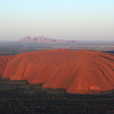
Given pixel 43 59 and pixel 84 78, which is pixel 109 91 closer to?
pixel 84 78

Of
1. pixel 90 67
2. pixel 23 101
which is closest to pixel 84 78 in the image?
pixel 90 67

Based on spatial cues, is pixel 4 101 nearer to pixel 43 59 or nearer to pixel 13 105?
pixel 13 105

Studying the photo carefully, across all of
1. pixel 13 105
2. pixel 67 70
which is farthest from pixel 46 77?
pixel 13 105

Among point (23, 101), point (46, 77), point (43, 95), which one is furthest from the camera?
point (46, 77)

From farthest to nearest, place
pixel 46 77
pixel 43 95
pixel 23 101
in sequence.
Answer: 1. pixel 46 77
2. pixel 43 95
3. pixel 23 101

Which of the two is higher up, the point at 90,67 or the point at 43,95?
the point at 90,67

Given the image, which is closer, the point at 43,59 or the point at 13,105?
the point at 13,105
